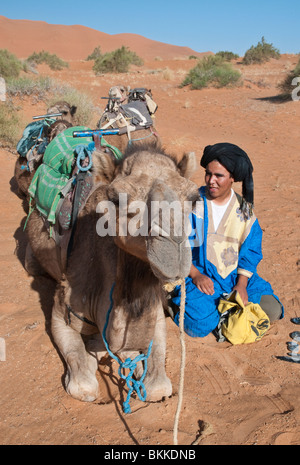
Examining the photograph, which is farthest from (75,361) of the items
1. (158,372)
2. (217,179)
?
(217,179)

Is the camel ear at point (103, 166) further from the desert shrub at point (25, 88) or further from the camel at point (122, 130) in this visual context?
the desert shrub at point (25, 88)

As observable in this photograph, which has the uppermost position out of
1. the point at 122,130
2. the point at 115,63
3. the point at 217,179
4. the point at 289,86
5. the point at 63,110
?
the point at 115,63

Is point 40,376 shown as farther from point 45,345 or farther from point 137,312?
point 137,312

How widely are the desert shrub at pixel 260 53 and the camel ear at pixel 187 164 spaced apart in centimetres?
3553

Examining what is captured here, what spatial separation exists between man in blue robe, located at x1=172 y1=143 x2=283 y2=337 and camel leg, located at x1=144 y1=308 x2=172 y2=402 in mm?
639

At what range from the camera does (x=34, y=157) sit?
15.9ft

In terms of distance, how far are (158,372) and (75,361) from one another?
645 millimetres

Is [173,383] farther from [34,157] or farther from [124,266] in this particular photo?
[34,157]

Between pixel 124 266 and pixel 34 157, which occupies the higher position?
pixel 34 157

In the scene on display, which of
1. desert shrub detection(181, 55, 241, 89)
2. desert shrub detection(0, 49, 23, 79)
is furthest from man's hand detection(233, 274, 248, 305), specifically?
desert shrub detection(181, 55, 241, 89)

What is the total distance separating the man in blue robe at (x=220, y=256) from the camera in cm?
365

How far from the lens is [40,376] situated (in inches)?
121

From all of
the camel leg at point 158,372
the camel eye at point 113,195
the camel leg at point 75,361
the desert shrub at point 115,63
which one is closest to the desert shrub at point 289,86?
the desert shrub at point 115,63

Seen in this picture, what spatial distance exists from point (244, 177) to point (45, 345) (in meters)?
2.35
